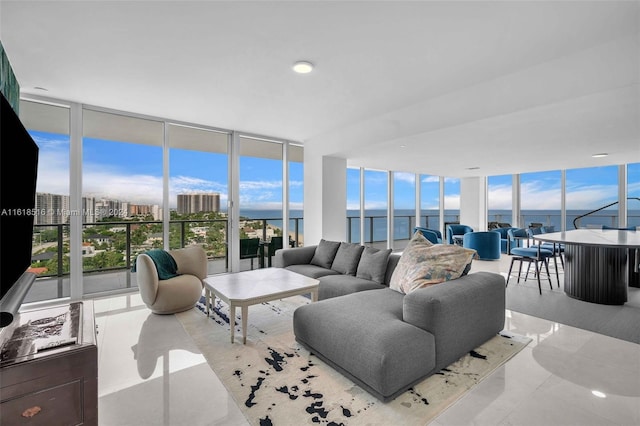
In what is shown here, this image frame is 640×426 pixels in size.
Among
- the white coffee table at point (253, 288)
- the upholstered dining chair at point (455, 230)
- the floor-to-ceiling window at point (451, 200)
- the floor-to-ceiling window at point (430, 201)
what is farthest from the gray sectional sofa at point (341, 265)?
the floor-to-ceiling window at point (451, 200)

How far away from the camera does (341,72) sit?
3057mm

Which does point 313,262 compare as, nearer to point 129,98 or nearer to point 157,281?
point 157,281

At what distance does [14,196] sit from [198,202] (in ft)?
11.6

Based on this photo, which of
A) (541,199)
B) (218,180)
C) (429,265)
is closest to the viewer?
(429,265)

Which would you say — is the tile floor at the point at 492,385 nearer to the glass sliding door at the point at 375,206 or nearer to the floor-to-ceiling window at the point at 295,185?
the floor-to-ceiling window at the point at 295,185

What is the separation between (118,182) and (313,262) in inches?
122

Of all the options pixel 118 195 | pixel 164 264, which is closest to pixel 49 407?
pixel 164 264

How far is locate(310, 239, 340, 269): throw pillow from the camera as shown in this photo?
422 cm

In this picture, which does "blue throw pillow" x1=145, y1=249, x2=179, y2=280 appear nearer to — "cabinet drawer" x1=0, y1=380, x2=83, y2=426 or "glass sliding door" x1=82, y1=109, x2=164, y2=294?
"glass sliding door" x1=82, y1=109, x2=164, y2=294

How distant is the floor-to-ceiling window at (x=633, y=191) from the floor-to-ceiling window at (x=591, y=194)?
265 millimetres

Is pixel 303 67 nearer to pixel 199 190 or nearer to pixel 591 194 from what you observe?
pixel 199 190

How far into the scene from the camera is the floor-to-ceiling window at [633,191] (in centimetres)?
675

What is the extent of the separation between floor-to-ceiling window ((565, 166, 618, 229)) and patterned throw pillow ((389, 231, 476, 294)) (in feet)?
22.1

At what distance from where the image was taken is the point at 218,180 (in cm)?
526
